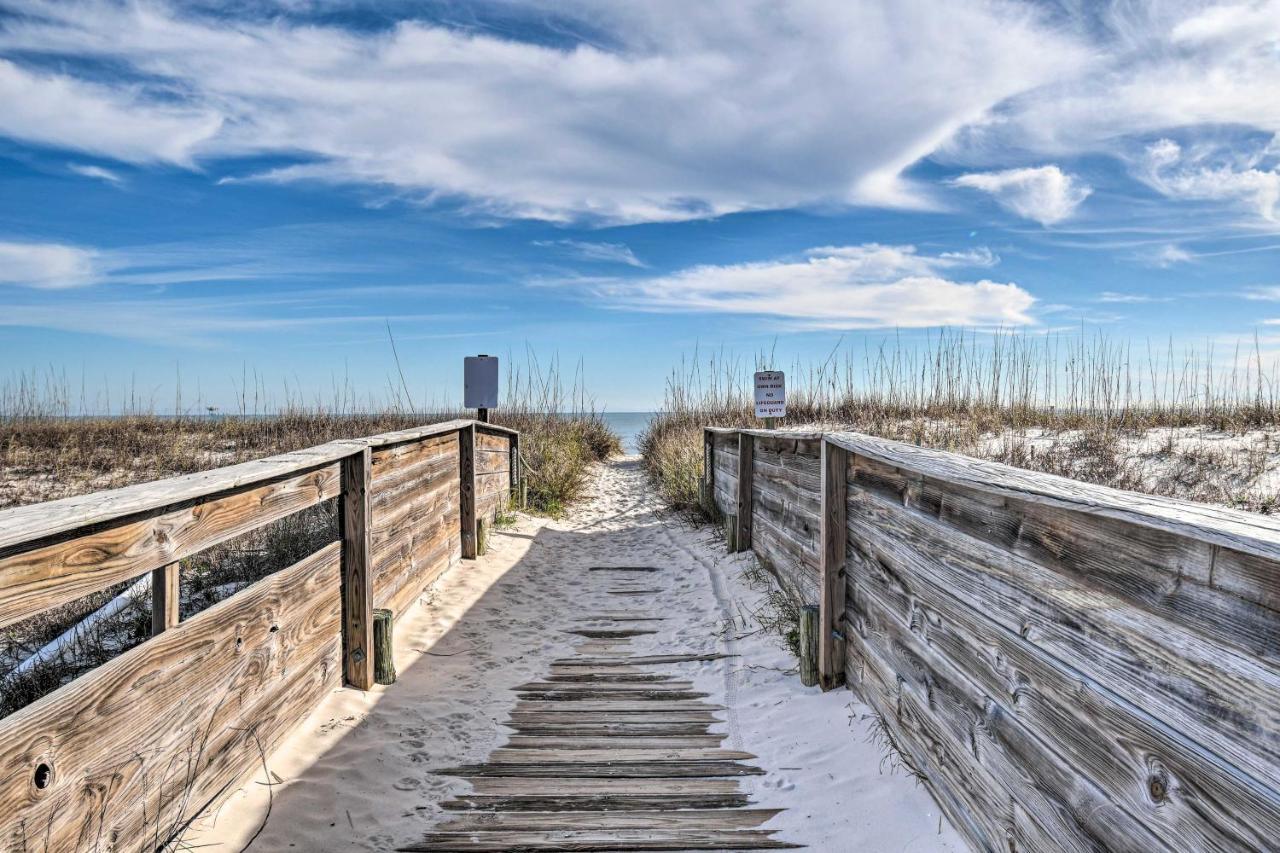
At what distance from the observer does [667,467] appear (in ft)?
28.9

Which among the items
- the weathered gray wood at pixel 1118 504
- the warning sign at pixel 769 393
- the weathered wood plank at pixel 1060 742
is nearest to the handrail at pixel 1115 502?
the weathered gray wood at pixel 1118 504

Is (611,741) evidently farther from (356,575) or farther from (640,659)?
(356,575)

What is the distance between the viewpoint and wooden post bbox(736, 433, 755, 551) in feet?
17.3

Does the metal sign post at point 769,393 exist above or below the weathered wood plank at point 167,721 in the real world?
above

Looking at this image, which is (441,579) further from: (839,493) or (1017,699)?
(1017,699)

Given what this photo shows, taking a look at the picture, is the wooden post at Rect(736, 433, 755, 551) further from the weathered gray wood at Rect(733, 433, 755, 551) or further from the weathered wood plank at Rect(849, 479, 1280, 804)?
the weathered wood plank at Rect(849, 479, 1280, 804)

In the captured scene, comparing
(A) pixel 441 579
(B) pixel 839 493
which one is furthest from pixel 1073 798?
(A) pixel 441 579

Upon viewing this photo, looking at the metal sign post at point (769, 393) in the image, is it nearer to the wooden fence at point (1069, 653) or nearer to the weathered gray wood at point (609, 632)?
the weathered gray wood at point (609, 632)

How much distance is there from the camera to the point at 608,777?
2.39 m

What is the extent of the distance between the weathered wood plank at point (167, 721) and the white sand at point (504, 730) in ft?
0.47

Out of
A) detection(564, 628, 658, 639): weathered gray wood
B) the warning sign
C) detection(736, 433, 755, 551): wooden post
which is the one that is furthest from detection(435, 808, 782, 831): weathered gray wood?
the warning sign

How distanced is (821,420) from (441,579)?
6850 millimetres

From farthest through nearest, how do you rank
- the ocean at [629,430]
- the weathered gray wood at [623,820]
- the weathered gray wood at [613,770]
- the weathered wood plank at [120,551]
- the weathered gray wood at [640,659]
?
the ocean at [629,430], the weathered gray wood at [640,659], the weathered gray wood at [613,770], the weathered gray wood at [623,820], the weathered wood plank at [120,551]

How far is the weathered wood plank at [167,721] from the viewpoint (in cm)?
138
